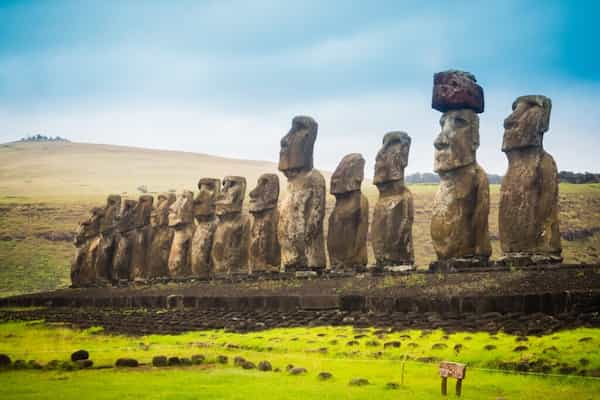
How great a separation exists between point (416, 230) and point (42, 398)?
36832mm

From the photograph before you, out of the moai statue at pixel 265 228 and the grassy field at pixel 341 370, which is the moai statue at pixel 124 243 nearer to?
the moai statue at pixel 265 228

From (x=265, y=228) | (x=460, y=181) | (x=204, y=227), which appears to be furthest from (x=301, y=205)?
(x=204, y=227)

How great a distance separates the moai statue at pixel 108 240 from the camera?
3272 centimetres

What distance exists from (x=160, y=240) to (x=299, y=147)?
9334 mm

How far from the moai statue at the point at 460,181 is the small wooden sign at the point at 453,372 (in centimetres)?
861

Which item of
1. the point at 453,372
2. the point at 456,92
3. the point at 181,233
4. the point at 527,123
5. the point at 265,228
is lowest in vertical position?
the point at 453,372

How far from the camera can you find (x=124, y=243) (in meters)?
32.1

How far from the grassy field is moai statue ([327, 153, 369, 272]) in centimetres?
670

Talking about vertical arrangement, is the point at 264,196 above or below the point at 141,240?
above

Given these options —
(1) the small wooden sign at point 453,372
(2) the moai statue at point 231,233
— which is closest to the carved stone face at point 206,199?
(2) the moai statue at point 231,233

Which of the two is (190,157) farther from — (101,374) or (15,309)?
(101,374)

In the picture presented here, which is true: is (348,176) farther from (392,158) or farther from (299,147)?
(299,147)

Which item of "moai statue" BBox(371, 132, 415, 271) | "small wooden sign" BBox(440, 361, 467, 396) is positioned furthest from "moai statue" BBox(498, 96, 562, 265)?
"small wooden sign" BBox(440, 361, 467, 396)

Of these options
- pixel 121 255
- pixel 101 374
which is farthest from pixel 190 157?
pixel 101 374
